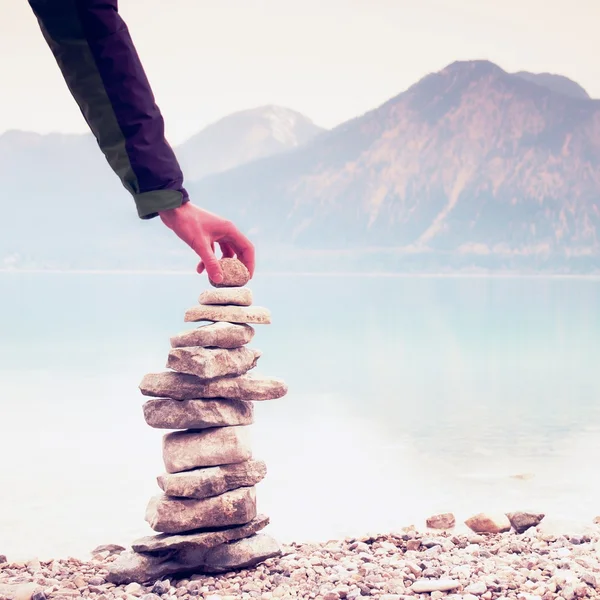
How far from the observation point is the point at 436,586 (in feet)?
14.2

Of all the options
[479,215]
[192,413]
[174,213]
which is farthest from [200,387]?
[479,215]

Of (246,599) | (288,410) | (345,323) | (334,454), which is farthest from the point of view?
(345,323)

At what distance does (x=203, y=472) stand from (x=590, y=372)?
49.9 feet

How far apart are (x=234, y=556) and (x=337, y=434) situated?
6.52 metres

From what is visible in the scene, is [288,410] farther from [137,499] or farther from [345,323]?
[345,323]

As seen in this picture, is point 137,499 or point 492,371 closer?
point 137,499

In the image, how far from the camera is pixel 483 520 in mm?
6090

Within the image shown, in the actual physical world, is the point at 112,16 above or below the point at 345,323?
above

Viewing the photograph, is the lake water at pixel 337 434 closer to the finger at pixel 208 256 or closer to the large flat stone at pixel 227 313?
the large flat stone at pixel 227 313

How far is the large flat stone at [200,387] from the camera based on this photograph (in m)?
5.02

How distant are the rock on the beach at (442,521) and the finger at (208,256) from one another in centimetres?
323

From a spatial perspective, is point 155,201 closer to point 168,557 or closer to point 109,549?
point 168,557

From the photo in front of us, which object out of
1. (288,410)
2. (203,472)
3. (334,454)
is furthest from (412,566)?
(288,410)

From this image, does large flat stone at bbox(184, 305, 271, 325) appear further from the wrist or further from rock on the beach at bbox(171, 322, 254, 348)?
the wrist
